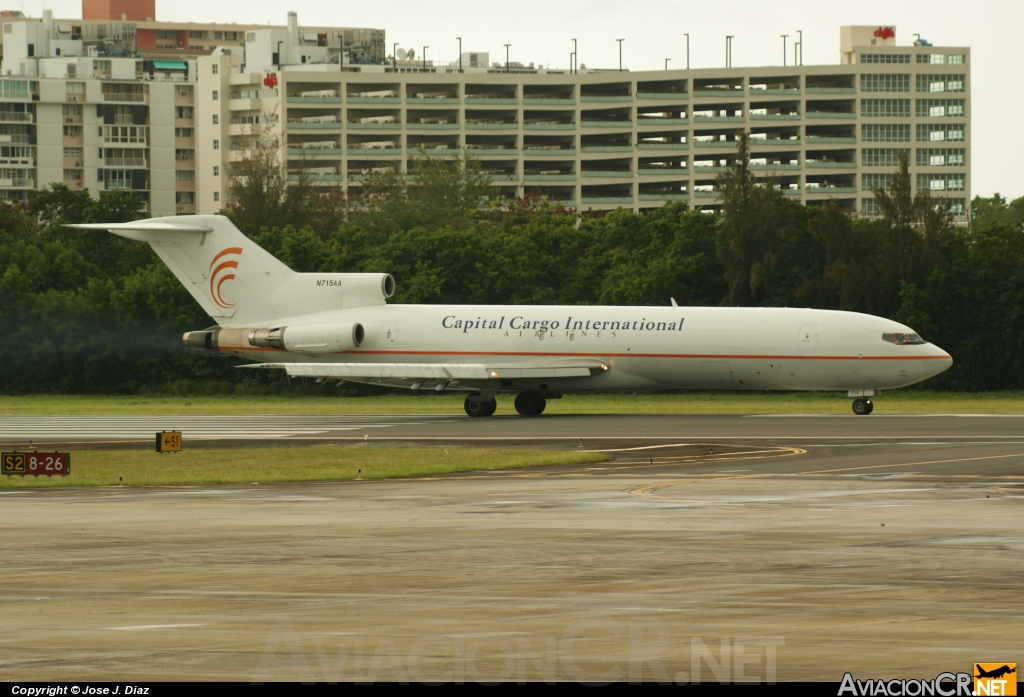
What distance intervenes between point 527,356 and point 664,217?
135 ft

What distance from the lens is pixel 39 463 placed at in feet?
93.7

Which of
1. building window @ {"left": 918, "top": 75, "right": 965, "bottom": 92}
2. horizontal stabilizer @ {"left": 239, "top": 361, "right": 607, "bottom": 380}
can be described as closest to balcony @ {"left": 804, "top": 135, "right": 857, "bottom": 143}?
building window @ {"left": 918, "top": 75, "right": 965, "bottom": 92}

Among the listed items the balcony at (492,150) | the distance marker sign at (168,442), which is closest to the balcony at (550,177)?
the balcony at (492,150)

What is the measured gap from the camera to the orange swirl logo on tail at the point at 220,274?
55.7 meters

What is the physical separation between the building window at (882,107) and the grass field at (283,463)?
522ft

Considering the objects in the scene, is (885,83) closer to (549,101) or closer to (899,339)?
(549,101)

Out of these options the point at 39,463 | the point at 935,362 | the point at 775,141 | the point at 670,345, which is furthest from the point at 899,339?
the point at 775,141

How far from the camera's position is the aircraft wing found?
50562 millimetres

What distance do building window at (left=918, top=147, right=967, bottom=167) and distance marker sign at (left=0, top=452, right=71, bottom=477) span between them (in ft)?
571

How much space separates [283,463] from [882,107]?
543 feet

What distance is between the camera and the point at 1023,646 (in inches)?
432

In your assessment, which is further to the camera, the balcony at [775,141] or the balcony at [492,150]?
the balcony at [775,141]

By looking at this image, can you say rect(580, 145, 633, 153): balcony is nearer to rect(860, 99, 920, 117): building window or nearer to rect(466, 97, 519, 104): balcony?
rect(466, 97, 519, 104): balcony

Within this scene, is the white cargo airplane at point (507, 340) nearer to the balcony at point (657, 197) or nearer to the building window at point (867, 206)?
the balcony at point (657, 197)
